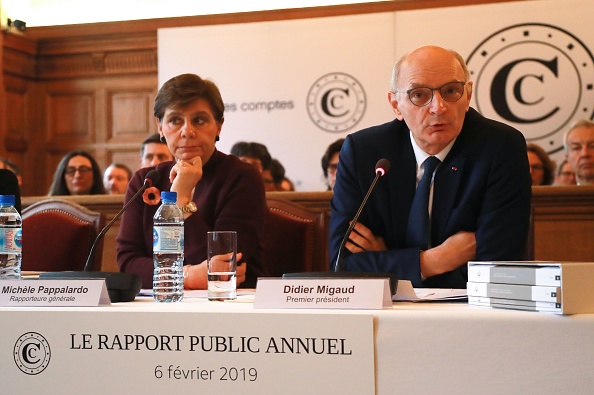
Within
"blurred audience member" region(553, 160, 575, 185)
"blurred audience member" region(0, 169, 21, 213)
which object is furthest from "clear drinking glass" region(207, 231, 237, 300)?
"blurred audience member" region(553, 160, 575, 185)

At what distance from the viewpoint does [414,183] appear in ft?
7.64

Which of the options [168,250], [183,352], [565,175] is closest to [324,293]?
[183,352]

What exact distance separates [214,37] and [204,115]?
14.5 feet

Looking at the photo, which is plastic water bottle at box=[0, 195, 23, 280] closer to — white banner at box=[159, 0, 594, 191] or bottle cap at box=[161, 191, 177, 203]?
bottle cap at box=[161, 191, 177, 203]

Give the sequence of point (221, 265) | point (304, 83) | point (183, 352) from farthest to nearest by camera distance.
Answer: point (304, 83)
point (221, 265)
point (183, 352)

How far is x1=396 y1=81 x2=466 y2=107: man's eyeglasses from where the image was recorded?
7.42ft

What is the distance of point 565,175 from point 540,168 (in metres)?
0.72

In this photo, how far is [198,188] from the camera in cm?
268

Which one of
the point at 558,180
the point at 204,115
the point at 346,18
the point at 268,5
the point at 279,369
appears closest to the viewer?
the point at 279,369

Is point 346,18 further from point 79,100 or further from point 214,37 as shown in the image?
point 79,100

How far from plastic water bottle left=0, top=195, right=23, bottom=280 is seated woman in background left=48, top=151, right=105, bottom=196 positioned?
3.35m

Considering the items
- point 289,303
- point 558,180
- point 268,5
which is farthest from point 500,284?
point 268,5

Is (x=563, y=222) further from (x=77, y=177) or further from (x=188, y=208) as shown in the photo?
(x=77, y=177)

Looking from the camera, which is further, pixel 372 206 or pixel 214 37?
pixel 214 37
